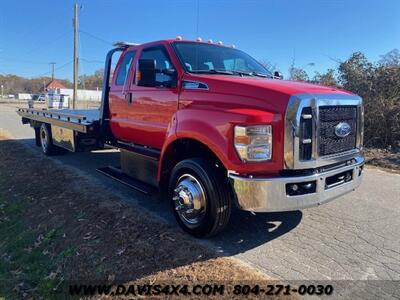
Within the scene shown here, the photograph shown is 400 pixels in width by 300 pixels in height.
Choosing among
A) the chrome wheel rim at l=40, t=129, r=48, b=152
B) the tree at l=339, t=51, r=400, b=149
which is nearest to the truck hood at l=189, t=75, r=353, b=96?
the chrome wheel rim at l=40, t=129, r=48, b=152

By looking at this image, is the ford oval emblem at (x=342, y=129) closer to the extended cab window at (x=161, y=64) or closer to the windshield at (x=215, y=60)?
the windshield at (x=215, y=60)

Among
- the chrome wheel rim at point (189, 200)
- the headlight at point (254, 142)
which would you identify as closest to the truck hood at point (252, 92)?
the headlight at point (254, 142)

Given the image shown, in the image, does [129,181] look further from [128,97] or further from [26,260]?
[26,260]

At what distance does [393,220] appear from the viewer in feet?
15.6

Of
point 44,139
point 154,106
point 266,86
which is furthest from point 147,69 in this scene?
point 44,139

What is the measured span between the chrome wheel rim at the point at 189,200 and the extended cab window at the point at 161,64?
1.37 meters

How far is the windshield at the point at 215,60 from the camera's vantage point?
475 cm

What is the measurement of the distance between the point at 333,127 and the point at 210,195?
1.48 metres

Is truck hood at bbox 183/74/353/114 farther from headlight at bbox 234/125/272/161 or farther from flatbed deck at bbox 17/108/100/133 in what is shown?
flatbed deck at bbox 17/108/100/133

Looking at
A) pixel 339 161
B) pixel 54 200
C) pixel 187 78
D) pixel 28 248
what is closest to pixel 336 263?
pixel 339 161

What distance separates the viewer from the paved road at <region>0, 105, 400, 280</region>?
3.51 m

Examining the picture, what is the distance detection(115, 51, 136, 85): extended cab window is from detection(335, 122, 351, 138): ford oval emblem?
342 cm

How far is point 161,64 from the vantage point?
200 inches

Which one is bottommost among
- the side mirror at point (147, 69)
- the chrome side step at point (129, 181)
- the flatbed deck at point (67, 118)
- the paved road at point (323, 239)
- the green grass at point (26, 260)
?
the green grass at point (26, 260)
